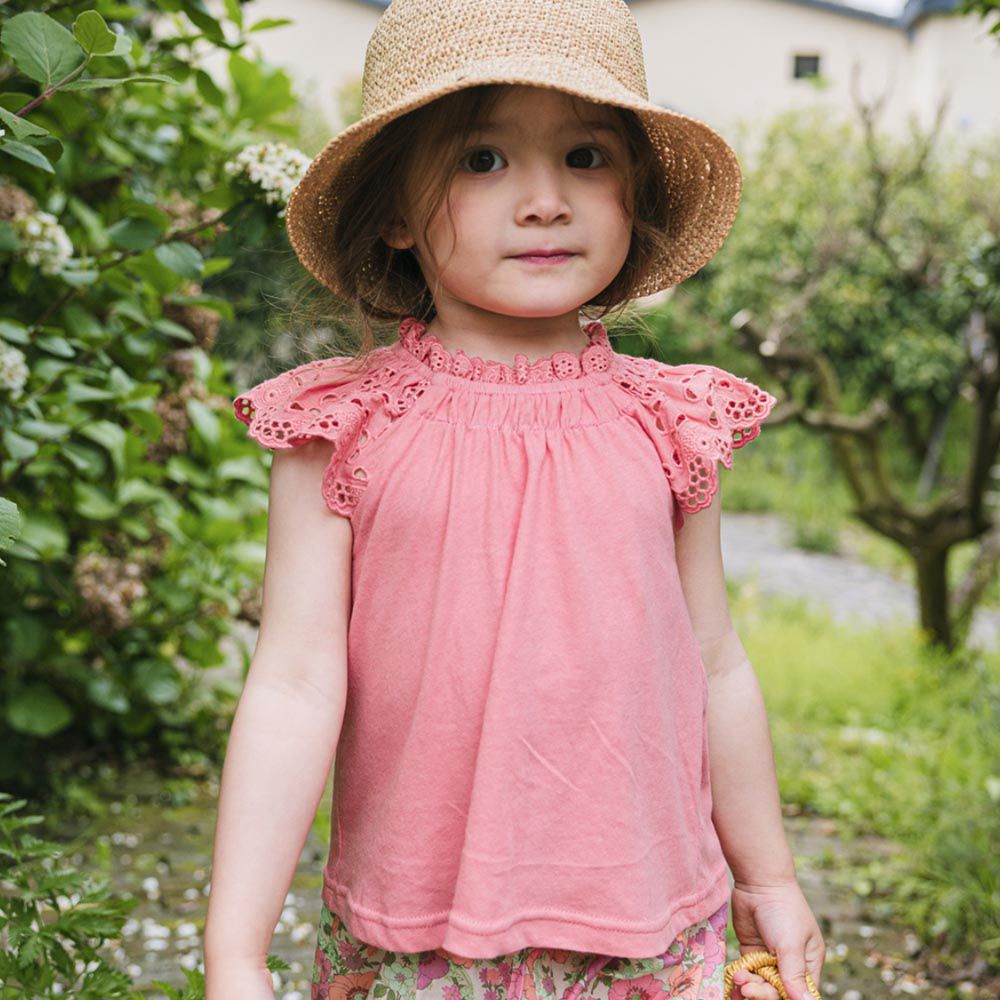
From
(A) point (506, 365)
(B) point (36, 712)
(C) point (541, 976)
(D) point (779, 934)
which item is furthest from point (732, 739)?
(B) point (36, 712)

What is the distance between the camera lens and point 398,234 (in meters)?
1.53

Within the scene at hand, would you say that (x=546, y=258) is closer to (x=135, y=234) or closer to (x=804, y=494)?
(x=135, y=234)

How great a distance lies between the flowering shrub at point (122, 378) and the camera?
198 centimetres

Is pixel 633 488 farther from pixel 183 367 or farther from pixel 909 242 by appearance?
pixel 909 242

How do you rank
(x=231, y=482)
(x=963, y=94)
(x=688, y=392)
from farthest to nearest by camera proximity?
(x=963, y=94), (x=231, y=482), (x=688, y=392)

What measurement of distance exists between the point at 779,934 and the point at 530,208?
2.88 feet

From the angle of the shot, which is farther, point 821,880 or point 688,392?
point 821,880

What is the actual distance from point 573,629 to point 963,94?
16.3 m

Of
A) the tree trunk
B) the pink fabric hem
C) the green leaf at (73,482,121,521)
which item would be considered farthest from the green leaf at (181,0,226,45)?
the tree trunk

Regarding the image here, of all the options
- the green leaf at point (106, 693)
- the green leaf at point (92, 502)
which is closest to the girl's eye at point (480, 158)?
the green leaf at point (92, 502)

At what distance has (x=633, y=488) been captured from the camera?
1395 millimetres

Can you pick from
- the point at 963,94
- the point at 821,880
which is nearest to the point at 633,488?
the point at 821,880

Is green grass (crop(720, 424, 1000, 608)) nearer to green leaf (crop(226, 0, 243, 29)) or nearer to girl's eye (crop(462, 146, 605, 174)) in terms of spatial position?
green leaf (crop(226, 0, 243, 29))

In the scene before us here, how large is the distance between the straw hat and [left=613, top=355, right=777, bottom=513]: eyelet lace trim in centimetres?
22
